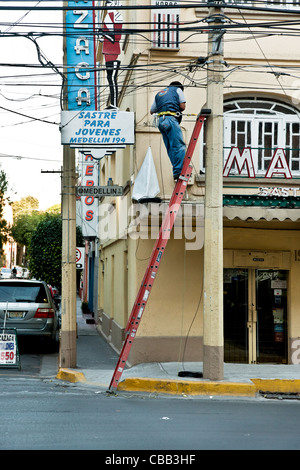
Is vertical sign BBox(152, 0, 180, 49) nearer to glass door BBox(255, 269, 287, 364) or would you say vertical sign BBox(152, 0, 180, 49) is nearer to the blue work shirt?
the blue work shirt

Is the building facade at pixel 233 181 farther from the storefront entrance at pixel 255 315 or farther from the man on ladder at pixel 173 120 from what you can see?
the man on ladder at pixel 173 120

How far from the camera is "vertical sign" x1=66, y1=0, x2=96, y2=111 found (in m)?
12.6

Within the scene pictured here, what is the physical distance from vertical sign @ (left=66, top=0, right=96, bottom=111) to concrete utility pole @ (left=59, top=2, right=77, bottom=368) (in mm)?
1117

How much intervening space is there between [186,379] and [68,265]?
130 inches

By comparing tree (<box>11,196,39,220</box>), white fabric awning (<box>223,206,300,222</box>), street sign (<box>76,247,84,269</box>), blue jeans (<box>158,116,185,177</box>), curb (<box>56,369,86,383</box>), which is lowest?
curb (<box>56,369,86,383</box>)

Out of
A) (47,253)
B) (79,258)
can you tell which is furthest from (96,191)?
(47,253)

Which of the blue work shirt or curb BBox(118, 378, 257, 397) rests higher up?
the blue work shirt

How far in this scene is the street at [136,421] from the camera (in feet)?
20.9

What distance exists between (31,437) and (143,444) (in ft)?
3.92

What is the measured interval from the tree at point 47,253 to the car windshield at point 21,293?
8.11 meters

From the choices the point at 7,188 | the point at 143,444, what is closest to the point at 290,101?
the point at 143,444

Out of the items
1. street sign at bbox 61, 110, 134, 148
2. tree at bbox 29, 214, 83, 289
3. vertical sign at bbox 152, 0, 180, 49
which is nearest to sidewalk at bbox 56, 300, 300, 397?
street sign at bbox 61, 110, 134, 148

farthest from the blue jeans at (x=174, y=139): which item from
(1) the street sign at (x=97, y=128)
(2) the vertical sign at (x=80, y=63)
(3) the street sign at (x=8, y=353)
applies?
(3) the street sign at (x=8, y=353)

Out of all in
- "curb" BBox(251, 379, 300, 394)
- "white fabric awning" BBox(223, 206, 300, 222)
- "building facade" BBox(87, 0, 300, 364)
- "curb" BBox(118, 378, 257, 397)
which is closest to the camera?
"curb" BBox(118, 378, 257, 397)
